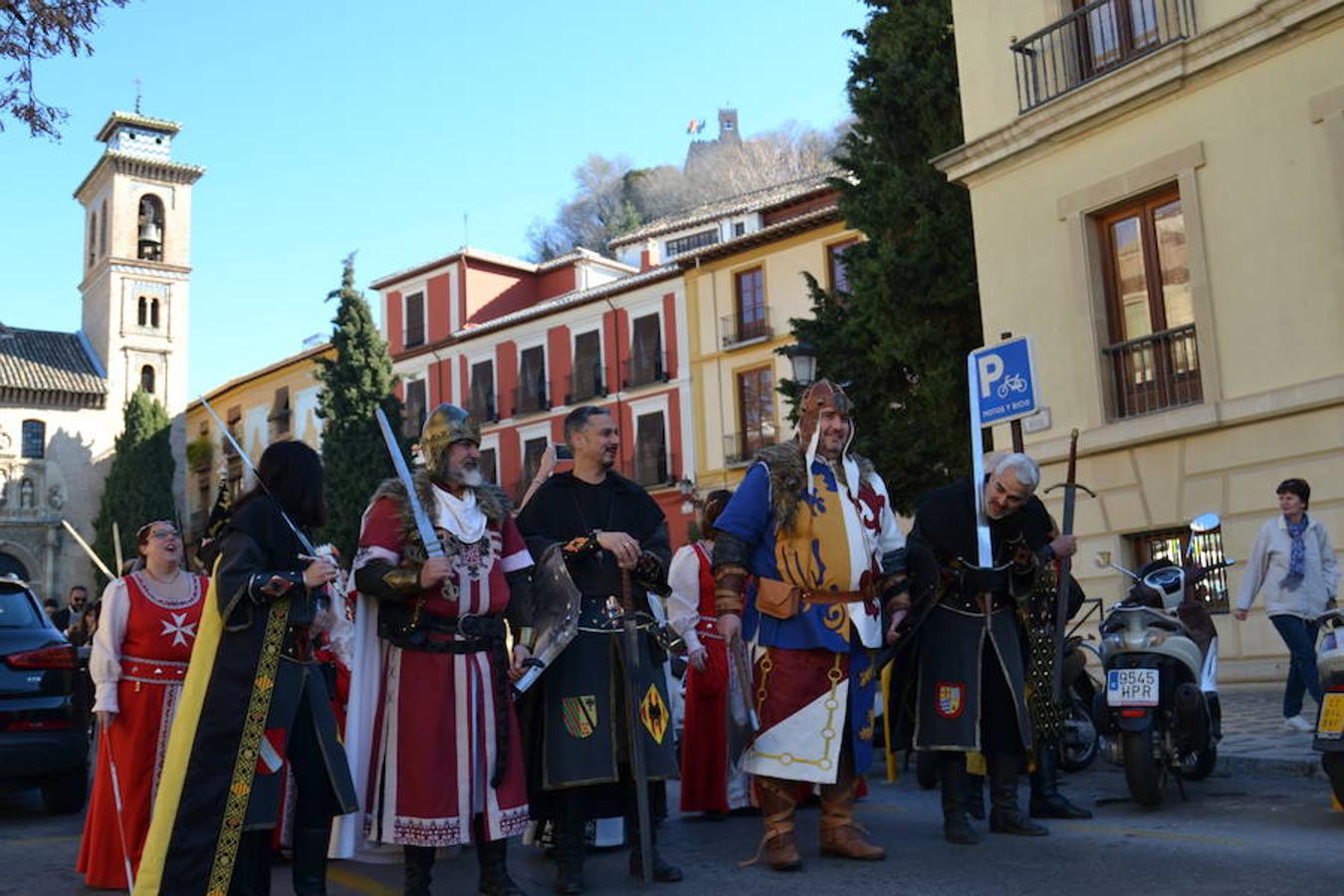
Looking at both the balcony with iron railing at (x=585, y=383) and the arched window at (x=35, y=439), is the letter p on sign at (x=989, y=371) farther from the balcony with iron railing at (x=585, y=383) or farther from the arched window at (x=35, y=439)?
the arched window at (x=35, y=439)

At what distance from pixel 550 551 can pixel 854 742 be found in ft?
5.10

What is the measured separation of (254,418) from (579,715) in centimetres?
A: 5284

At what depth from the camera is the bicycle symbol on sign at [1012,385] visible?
9391 mm

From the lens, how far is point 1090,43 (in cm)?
1549

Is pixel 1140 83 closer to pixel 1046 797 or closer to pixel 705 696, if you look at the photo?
pixel 705 696

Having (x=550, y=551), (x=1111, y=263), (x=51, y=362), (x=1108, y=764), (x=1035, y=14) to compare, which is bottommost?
(x=1108, y=764)

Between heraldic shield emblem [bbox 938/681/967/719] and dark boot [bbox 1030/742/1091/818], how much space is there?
837mm

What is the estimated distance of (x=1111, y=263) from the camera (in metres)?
15.1

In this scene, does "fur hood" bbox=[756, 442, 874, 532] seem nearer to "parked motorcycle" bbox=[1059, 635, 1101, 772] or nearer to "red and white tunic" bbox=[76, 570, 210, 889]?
"red and white tunic" bbox=[76, 570, 210, 889]

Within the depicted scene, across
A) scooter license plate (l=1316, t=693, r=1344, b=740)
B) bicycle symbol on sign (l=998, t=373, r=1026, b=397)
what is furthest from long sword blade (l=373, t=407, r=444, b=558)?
bicycle symbol on sign (l=998, t=373, r=1026, b=397)

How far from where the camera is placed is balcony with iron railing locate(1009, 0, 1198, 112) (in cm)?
1449

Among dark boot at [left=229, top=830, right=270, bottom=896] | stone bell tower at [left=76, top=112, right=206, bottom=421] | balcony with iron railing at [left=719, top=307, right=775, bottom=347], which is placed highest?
stone bell tower at [left=76, top=112, right=206, bottom=421]

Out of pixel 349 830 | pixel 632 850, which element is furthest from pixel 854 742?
pixel 349 830

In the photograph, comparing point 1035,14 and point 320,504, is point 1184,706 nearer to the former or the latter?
point 320,504
